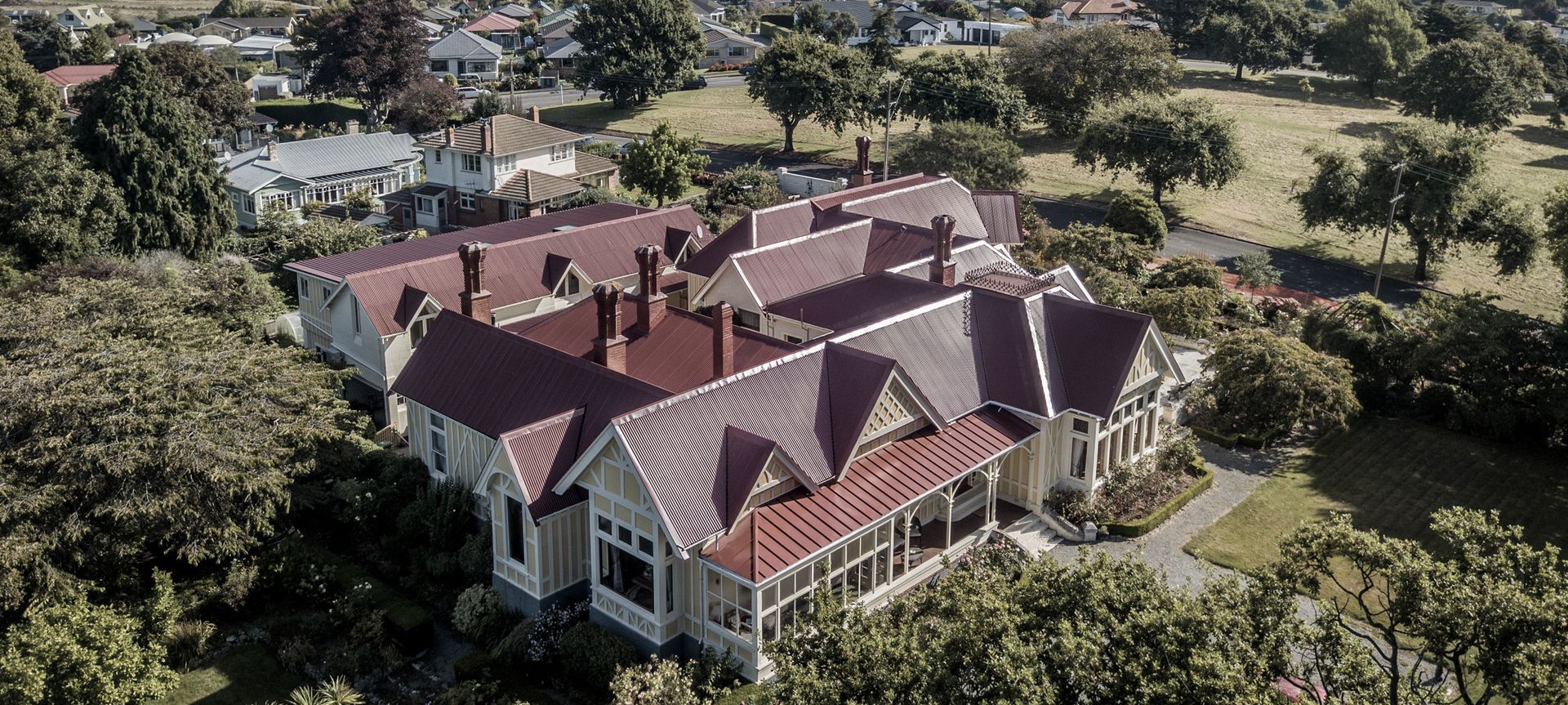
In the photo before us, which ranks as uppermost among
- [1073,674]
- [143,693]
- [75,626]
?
[1073,674]

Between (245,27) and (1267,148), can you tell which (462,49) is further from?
(1267,148)

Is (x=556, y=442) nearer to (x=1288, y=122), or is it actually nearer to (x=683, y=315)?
(x=683, y=315)

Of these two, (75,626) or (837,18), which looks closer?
(75,626)

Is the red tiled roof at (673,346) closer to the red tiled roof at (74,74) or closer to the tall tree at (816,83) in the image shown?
the tall tree at (816,83)

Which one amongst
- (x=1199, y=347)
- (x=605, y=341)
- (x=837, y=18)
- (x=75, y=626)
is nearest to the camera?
(x=75, y=626)

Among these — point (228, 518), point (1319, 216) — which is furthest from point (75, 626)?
point (1319, 216)

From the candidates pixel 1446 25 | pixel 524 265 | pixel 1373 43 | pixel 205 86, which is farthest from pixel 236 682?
pixel 1446 25

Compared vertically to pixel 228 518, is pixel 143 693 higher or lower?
lower
